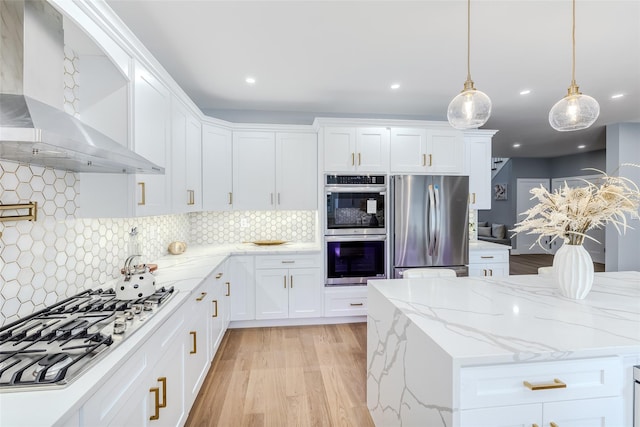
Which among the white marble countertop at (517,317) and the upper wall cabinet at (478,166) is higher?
the upper wall cabinet at (478,166)

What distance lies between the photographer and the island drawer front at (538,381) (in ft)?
3.38

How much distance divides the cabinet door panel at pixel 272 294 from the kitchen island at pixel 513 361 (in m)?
2.08

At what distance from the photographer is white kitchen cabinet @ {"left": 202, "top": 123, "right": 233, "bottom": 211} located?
3.39m

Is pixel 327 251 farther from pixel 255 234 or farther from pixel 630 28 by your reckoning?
pixel 630 28

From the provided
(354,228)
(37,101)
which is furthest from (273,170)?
(37,101)

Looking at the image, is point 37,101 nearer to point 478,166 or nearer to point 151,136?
point 151,136

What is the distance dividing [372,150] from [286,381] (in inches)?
102

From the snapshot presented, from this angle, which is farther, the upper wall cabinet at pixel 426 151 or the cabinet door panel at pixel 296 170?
the cabinet door panel at pixel 296 170

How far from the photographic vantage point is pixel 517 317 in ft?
4.29

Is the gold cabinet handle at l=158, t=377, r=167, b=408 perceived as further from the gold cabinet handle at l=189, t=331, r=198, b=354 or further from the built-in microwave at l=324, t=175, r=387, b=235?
the built-in microwave at l=324, t=175, r=387, b=235

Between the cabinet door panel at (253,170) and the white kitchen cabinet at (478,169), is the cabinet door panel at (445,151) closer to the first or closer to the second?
the white kitchen cabinet at (478,169)

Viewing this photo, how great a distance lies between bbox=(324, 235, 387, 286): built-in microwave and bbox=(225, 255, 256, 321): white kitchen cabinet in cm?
89

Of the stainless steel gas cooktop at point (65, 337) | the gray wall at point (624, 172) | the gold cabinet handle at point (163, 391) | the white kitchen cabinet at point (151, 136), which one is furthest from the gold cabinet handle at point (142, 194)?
the gray wall at point (624, 172)

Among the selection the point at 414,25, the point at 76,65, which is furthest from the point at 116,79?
the point at 414,25
